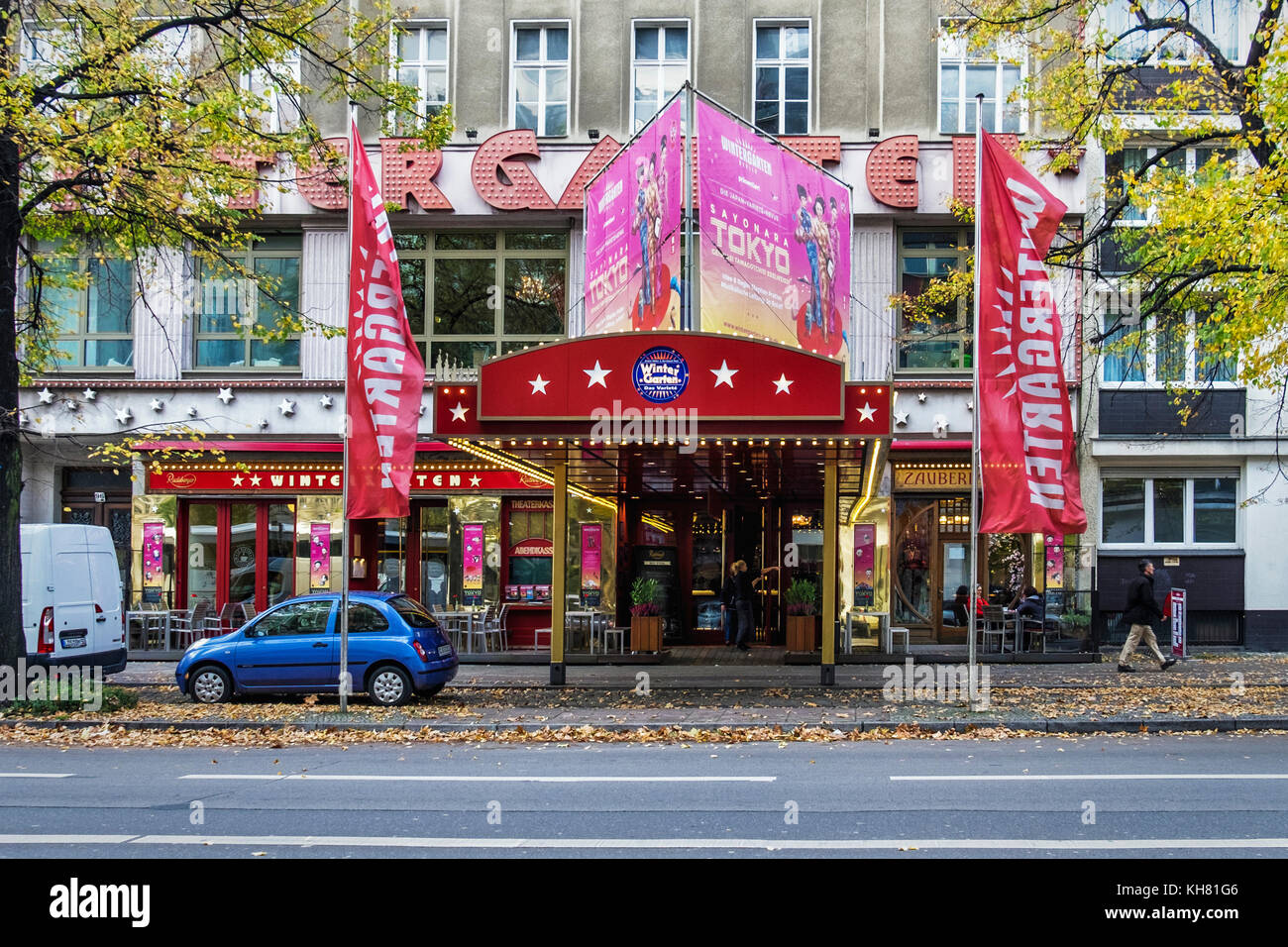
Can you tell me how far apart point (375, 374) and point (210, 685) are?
5.19 metres

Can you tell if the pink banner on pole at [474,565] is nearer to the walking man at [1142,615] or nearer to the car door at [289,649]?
the car door at [289,649]

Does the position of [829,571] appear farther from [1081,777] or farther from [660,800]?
[660,800]

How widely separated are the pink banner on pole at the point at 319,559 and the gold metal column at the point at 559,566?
848cm

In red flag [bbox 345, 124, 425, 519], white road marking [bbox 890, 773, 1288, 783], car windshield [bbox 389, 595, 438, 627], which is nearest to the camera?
white road marking [bbox 890, 773, 1288, 783]

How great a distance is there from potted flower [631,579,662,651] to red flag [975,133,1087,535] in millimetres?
8503

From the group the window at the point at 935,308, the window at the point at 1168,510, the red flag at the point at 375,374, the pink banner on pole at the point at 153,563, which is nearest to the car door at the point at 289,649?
the red flag at the point at 375,374

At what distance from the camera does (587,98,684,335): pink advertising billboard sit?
18562 mm

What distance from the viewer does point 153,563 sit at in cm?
2400

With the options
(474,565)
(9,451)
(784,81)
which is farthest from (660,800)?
(784,81)

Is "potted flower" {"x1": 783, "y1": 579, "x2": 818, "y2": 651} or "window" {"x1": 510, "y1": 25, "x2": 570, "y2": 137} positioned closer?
"potted flower" {"x1": 783, "y1": 579, "x2": 818, "y2": 651}

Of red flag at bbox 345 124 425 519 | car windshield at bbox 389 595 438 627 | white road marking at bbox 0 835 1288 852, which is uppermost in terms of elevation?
red flag at bbox 345 124 425 519

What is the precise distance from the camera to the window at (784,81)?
24344 mm

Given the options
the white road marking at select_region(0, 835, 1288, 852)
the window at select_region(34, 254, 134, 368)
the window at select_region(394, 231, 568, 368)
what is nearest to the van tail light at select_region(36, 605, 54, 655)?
the white road marking at select_region(0, 835, 1288, 852)

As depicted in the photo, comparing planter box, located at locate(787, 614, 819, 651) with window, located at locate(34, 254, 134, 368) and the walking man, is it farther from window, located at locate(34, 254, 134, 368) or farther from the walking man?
window, located at locate(34, 254, 134, 368)
